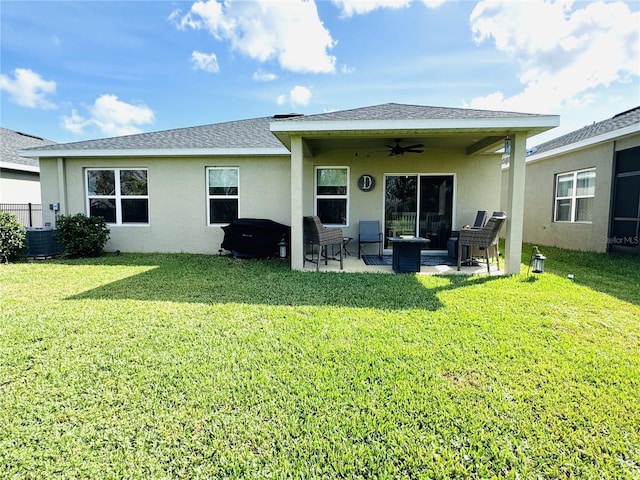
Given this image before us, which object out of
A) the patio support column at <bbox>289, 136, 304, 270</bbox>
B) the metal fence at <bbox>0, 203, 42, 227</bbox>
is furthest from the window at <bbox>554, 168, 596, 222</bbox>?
the metal fence at <bbox>0, 203, 42, 227</bbox>

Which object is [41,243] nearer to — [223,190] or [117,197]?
[117,197]

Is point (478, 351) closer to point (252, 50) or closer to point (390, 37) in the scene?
point (390, 37)

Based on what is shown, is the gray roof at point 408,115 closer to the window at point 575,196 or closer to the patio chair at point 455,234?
the patio chair at point 455,234

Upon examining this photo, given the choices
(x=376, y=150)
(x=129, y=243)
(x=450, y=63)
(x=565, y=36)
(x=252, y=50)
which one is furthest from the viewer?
(x=252, y=50)

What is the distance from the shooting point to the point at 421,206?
9.19 metres

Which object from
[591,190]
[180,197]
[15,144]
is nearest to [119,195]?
[180,197]

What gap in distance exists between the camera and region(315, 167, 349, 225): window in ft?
30.5

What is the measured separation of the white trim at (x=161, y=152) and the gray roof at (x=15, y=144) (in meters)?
5.74

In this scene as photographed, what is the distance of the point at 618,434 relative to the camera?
2123 mm

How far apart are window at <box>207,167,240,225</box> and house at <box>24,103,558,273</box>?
0.09ft

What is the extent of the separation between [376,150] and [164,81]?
1575 cm

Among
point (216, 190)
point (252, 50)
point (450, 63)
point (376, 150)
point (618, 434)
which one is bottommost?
point (618, 434)

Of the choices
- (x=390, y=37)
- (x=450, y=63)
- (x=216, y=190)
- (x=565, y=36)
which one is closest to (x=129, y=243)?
(x=216, y=190)

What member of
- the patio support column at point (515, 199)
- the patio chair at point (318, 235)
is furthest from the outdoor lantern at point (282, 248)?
the patio support column at point (515, 199)
